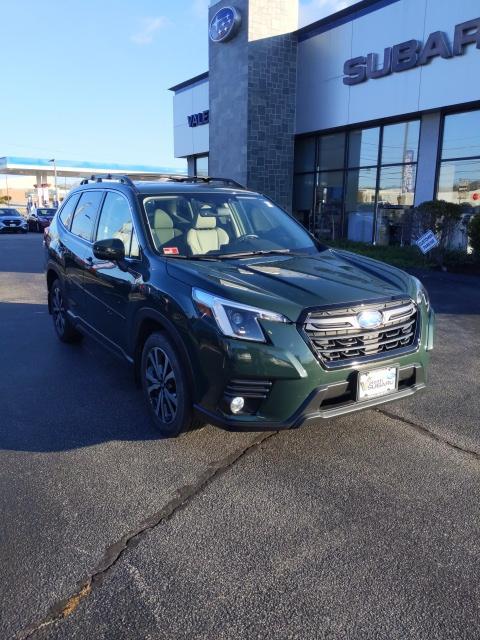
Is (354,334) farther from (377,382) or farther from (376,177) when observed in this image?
(376,177)

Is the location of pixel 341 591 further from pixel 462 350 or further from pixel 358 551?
pixel 462 350

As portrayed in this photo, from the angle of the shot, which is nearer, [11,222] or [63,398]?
[63,398]

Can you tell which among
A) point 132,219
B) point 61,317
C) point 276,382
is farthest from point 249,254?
point 61,317

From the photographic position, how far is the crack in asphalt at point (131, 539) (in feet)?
7.27

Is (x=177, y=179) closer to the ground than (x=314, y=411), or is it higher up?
higher up

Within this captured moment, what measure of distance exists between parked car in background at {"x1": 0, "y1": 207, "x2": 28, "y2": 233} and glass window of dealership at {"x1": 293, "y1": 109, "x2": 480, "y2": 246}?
18799mm

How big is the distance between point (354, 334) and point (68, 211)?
4.08 metres

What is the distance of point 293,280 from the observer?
3543 millimetres

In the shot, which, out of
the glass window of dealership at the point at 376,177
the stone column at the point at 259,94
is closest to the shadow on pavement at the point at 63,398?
the glass window of dealership at the point at 376,177

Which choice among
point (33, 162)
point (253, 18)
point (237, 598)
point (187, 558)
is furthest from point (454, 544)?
point (33, 162)

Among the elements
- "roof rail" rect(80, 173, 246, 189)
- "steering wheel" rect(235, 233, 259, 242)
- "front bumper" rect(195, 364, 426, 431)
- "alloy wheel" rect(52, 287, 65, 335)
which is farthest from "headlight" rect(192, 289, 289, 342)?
"alloy wheel" rect(52, 287, 65, 335)

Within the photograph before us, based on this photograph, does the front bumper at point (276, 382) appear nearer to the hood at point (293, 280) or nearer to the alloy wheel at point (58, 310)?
the hood at point (293, 280)

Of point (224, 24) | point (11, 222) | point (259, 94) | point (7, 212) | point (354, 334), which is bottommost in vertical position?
point (11, 222)

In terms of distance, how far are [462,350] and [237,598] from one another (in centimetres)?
458
